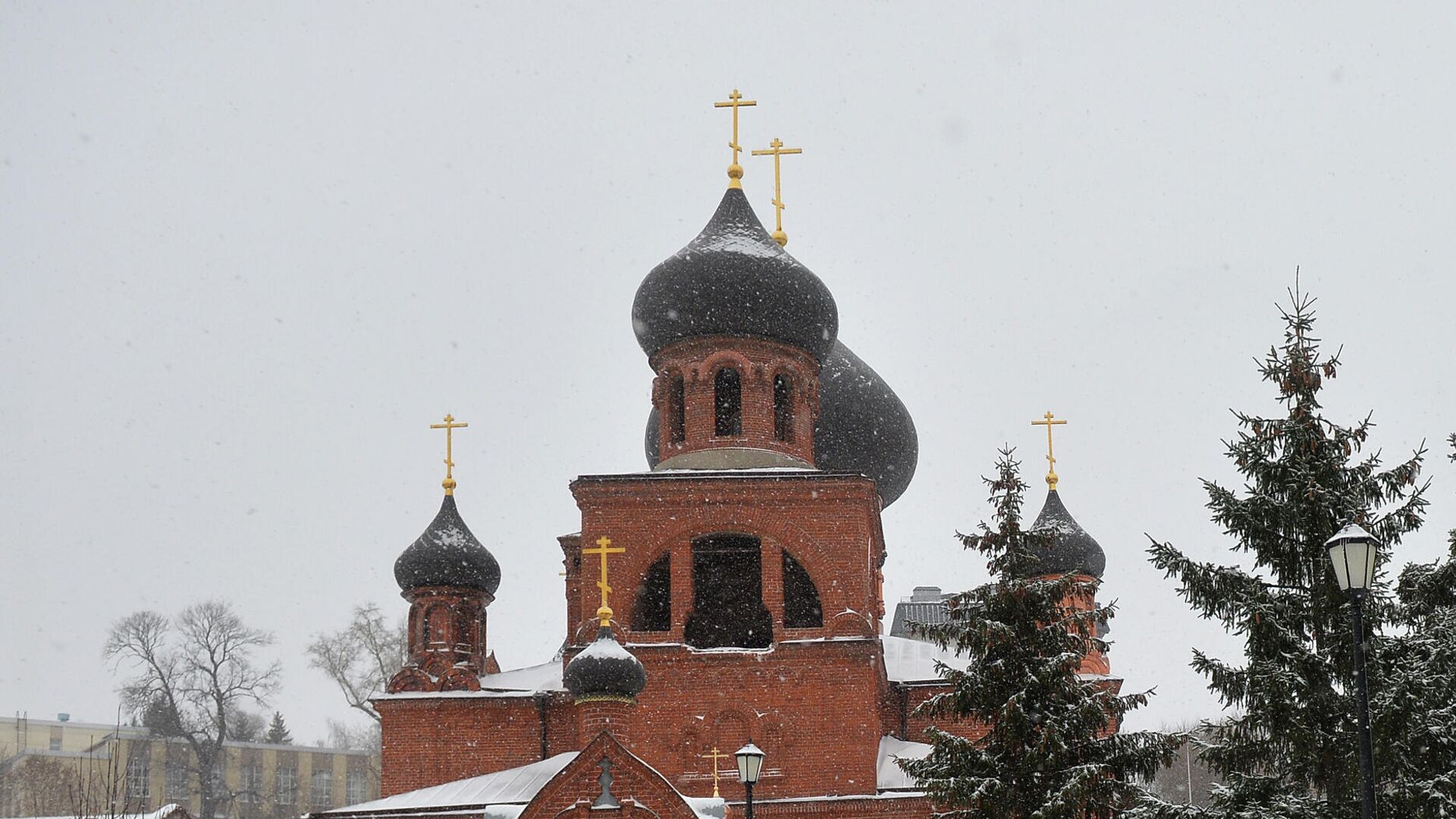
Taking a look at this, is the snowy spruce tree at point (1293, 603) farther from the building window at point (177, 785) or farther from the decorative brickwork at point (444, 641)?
the building window at point (177, 785)

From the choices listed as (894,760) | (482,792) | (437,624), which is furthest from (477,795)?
(894,760)

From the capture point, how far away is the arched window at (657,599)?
2073cm

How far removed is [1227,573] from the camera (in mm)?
12367

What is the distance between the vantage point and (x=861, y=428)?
83.6 ft

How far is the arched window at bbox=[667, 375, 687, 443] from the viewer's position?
72.8 feet

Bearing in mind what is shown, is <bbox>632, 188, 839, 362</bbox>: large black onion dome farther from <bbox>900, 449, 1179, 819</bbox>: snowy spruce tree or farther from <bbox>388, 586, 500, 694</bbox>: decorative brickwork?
<bbox>900, 449, 1179, 819</bbox>: snowy spruce tree

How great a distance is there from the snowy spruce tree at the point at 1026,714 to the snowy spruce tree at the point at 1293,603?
4.49 ft

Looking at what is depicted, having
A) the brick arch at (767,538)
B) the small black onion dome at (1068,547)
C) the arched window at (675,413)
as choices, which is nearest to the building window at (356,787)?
the small black onion dome at (1068,547)

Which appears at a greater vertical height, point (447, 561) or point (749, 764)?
point (447, 561)

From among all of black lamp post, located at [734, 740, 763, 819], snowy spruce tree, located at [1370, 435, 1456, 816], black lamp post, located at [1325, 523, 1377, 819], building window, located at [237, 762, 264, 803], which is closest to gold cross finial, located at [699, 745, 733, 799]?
black lamp post, located at [734, 740, 763, 819]

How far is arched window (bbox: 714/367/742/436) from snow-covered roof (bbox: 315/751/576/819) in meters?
4.36

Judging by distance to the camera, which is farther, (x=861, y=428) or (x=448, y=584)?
(x=861, y=428)

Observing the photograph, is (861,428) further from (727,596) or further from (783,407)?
(727,596)

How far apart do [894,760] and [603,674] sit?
343cm
